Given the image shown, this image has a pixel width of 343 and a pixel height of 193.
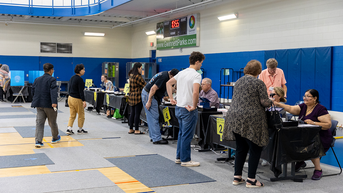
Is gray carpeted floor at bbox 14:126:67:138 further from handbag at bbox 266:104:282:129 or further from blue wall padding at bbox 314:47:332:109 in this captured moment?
blue wall padding at bbox 314:47:332:109

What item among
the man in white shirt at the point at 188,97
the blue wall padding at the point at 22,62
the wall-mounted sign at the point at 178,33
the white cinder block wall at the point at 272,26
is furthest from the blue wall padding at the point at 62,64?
the man in white shirt at the point at 188,97

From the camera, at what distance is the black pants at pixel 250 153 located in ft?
11.7

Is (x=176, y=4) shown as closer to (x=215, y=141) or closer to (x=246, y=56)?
(x=246, y=56)

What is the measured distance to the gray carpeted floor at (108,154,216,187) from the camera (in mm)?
3834

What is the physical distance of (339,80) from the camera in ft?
24.9

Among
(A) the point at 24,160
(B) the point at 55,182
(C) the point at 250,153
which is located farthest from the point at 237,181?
(A) the point at 24,160

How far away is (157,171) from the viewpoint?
13.8 ft

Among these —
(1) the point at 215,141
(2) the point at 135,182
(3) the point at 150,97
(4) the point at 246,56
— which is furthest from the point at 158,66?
(2) the point at 135,182

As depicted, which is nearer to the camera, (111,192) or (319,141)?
(111,192)

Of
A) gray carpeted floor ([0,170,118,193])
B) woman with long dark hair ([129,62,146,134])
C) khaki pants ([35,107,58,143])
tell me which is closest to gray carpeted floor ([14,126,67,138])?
khaki pants ([35,107,58,143])

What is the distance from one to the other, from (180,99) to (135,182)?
3.86 feet

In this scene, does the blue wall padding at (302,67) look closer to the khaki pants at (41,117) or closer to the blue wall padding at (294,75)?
the blue wall padding at (294,75)

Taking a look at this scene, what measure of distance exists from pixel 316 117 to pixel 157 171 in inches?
80.8

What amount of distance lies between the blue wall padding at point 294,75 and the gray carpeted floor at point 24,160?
20.3 feet
